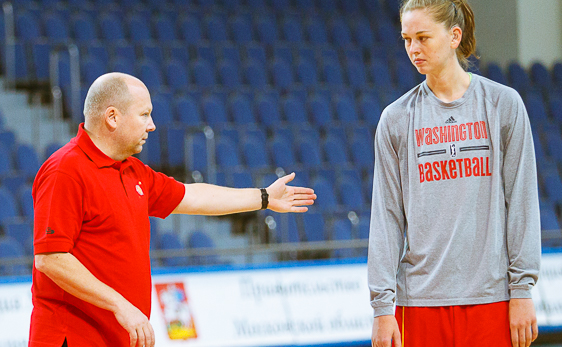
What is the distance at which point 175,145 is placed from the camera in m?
7.58

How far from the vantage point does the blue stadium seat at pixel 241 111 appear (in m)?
8.26

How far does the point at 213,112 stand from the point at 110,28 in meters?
2.02

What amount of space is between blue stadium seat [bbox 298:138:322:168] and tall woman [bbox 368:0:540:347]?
5.60 m

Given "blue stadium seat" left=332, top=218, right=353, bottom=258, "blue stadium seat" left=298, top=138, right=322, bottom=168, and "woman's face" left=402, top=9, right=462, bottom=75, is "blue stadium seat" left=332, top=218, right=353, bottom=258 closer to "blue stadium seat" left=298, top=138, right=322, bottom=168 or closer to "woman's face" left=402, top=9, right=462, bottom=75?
"blue stadium seat" left=298, top=138, right=322, bottom=168

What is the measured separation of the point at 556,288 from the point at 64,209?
511cm

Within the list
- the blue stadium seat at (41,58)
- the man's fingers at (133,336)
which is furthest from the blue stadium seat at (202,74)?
the man's fingers at (133,336)

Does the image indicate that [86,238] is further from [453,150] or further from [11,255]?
[11,255]

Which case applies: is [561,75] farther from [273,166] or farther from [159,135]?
[159,135]

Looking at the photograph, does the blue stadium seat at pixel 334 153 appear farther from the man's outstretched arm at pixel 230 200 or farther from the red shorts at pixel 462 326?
the red shorts at pixel 462 326

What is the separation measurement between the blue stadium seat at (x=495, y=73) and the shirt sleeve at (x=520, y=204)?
8.67 meters

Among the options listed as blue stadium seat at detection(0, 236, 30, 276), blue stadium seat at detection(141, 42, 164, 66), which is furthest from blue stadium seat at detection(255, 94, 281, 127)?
blue stadium seat at detection(0, 236, 30, 276)

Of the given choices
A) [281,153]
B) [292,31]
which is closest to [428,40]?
[281,153]

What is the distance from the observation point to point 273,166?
25.2 ft

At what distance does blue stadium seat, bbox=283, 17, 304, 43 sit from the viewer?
1019cm
